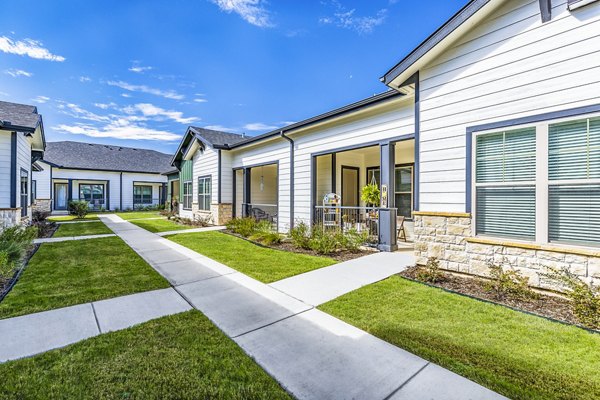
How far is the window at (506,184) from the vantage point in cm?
431

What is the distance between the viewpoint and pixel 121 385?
7.28 ft

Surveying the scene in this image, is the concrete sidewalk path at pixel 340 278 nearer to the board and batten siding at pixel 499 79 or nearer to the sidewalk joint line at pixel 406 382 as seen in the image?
the board and batten siding at pixel 499 79

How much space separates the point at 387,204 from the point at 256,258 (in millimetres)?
3695

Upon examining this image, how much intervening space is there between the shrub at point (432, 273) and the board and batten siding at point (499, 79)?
1045 millimetres

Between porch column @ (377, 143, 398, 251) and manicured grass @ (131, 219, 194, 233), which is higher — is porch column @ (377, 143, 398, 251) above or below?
above

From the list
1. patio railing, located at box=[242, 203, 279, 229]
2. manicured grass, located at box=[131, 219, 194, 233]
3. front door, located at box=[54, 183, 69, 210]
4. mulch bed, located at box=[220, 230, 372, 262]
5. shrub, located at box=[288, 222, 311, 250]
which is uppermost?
front door, located at box=[54, 183, 69, 210]

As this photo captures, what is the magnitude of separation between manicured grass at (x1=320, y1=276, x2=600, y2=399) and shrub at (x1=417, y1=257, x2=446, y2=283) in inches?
21.4

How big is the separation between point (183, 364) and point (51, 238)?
10.7 metres

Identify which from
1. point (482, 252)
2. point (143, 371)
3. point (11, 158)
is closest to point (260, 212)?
point (11, 158)

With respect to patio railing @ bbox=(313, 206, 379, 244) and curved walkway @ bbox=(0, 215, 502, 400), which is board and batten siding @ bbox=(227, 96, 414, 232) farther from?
curved walkway @ bbox=(0, 215, 502, 400)

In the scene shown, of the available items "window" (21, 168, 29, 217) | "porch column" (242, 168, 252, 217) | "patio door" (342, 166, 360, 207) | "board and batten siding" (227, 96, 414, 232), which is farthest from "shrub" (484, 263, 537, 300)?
"window" (21, 168, 29, 217)

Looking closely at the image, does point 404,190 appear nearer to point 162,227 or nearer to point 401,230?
point 401,230

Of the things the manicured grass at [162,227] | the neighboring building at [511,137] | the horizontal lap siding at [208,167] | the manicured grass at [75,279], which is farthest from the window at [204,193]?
the neighboring building at [511,137]

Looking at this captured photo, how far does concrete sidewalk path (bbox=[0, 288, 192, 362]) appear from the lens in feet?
9.31
